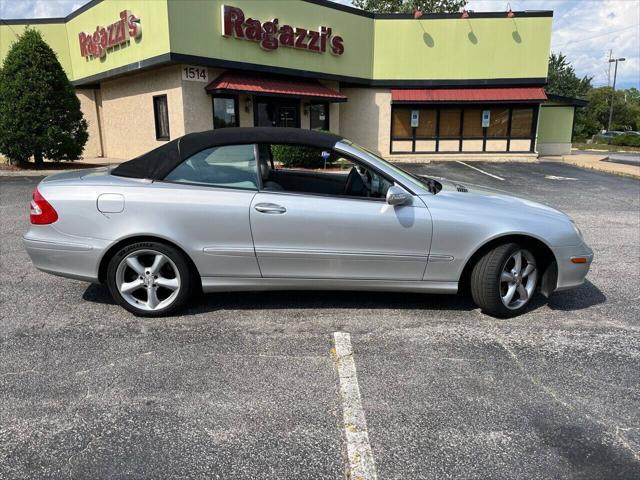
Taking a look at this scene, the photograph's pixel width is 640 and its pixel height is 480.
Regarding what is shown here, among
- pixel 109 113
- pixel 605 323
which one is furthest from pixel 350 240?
pixel 109 113

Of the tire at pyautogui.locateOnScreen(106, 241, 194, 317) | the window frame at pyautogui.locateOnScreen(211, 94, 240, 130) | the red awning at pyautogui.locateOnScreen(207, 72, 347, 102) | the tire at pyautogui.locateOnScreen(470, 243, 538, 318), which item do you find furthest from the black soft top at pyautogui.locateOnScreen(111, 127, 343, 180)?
the window frame at pyautogui.locateOnScreen(211, 94, 240, 130)

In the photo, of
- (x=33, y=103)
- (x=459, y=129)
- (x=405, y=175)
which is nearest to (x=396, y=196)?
(x=405, y=175)

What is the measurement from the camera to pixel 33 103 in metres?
14.1

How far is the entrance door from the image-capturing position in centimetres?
1852

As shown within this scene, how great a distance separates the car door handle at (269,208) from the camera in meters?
3.84

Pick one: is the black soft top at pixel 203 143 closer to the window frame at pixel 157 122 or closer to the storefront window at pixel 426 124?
the window frame at pixel 157 122

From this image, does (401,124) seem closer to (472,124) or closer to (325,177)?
(472,124)

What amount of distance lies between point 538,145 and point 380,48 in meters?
11.0

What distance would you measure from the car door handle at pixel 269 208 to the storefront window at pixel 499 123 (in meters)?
21.5

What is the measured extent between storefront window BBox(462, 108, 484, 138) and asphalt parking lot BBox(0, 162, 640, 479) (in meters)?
19.5

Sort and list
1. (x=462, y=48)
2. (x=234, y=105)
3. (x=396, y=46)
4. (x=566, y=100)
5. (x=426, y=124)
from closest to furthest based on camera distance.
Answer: (x=234, y=105)
(x=396, y=46)
(x=462, y=48)
(x=426, y=124)
(x=566, y=100)

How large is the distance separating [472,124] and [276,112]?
32.3 feet

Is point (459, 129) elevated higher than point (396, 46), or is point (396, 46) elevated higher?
point (396, 46)

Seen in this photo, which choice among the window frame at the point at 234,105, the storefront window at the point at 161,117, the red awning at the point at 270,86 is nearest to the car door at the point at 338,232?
the red awning at the point at 270,86
